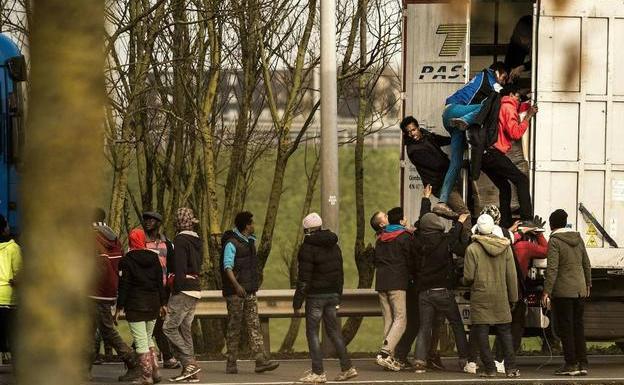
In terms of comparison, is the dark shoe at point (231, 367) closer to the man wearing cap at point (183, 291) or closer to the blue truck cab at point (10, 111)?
the man wearing cap at point (183, 291)

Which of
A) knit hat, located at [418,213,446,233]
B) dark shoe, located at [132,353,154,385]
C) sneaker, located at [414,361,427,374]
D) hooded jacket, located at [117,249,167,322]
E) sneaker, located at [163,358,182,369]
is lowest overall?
sneaker, located at [163,358,182,369]

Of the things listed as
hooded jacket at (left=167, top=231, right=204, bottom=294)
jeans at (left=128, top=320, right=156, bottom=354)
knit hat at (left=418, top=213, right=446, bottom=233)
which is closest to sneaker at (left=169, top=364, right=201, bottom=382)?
jeans at (left=128, top=320, right=156, bottom=354)

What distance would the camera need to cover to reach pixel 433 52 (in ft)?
49.3

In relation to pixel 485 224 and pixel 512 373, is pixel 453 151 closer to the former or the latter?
pixel 485 224

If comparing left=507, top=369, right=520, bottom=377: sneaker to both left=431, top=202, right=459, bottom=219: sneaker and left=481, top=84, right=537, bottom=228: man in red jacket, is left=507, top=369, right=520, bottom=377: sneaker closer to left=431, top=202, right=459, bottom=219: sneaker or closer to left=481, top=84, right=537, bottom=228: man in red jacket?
left=481, top=84, right=537, bottom=228: man in red jacket

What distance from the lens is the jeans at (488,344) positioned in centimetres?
1460

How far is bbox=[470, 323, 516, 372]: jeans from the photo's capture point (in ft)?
47.9

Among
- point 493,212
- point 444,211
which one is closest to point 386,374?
point 444,211

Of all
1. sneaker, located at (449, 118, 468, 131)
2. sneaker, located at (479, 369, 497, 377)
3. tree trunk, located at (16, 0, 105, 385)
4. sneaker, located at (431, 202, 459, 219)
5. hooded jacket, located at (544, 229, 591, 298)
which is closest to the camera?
tree trunk, located at (16, 0, 105, 385)

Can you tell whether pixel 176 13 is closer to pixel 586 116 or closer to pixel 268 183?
pixel 586 116

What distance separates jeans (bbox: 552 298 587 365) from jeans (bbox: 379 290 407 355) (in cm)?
162

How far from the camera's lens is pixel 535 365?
16484mm

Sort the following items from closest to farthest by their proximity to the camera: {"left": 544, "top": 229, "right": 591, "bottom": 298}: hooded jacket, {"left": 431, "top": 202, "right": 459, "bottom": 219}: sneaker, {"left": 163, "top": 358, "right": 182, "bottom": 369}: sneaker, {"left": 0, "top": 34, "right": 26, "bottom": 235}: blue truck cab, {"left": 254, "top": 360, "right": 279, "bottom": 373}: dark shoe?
{"left": 544, "top": 229, "right": 591, "bottom": 298}: hooded jacket < {"left": 431, "top": 202, "right": 459, "bottom": 219}: sneaker < {"left": 254, "top": 360, "right": 279, "bottom": 373}: dark shoe < {"left": 163, "top": 358, "right": 182, "bottom": 369}: sneaker < {"left": 0, "top": 34, "right": 26, "bottom": 235}: blue truck cab

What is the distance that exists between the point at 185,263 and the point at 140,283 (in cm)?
64
